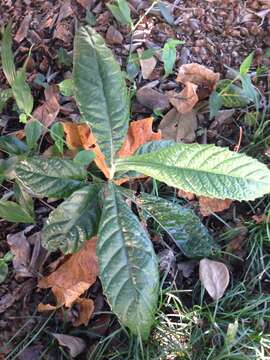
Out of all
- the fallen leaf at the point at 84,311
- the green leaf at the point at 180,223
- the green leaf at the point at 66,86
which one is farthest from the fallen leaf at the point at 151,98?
the fallen leaf at the point at 84,311

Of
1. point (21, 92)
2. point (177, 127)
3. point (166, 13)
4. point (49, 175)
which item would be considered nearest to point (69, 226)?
point (49, 175)

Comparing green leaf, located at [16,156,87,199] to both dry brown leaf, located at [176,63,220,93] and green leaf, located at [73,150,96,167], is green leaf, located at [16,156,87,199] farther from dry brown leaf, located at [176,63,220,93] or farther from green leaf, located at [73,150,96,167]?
dry brown leaf, located at [176,63,220,93]

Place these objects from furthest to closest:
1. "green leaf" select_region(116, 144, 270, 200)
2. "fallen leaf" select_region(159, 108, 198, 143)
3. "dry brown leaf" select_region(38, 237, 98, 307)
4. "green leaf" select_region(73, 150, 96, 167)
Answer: "fallen leaf" select_region(159, 108, 198, 143) < "dry brown leaf" select_region(38, 237, 98, 307) < "green leaf" select_region(73, 150, 96, 167) < "green leaf" select_region(116, 144, 270, 200)

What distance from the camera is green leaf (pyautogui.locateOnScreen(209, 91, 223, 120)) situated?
61.7 inches

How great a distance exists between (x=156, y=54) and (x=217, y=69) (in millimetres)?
187

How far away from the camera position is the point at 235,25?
172 centimetres

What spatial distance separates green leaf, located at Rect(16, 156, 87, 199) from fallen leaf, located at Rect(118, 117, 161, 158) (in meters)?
0.25

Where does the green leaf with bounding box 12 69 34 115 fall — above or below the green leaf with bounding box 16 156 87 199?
above

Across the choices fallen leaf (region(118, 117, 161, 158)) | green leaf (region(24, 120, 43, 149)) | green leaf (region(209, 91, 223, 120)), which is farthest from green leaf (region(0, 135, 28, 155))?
green leaf (region(209, 91, 223, 120))

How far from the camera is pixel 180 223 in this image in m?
1.37

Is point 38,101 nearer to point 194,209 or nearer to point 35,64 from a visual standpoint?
point 35,64

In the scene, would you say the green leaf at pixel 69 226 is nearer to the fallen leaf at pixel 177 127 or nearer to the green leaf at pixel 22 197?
the green leaf at pixel 22 197

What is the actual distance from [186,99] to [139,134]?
0.19m

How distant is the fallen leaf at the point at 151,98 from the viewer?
1.59m
